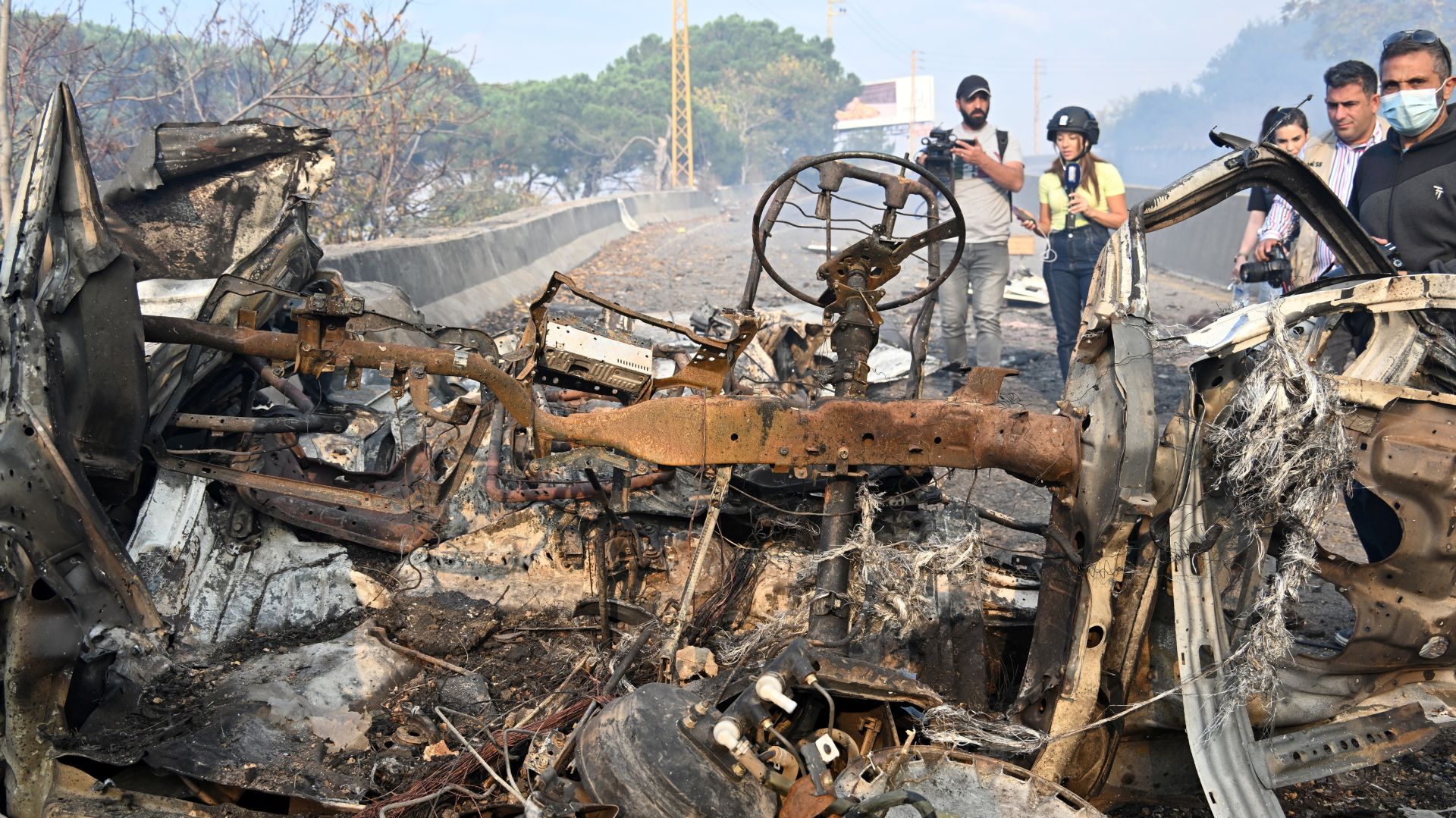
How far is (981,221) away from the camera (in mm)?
7379

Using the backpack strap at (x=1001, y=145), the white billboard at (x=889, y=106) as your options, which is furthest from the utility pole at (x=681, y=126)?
the backpack strap at (x=1001, y=145)

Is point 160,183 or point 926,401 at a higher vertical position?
point 160,183

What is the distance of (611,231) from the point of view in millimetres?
21562

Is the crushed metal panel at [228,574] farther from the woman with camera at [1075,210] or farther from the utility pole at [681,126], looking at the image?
the utility pole at [681,126]

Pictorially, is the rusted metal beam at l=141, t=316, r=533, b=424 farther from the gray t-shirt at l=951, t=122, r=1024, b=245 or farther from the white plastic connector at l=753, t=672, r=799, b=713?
the gray t-shirt at l=951, t=122, r=1024, b=245

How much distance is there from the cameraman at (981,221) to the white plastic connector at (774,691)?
5.18 metres

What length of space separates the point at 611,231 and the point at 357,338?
18.5 m

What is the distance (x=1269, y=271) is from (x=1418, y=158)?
3.83 feet

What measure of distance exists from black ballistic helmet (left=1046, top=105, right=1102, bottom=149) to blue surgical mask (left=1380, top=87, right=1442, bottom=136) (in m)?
2.35

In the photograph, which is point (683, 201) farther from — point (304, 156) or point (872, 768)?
point (872, 768)

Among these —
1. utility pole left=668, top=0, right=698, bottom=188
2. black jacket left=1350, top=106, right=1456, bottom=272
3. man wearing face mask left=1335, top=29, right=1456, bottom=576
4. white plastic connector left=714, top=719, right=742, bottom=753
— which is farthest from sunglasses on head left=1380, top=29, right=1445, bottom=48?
utility pole left=668, top=0, right=698, bottom=188

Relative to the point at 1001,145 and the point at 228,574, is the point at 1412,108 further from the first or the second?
the point at 228,574

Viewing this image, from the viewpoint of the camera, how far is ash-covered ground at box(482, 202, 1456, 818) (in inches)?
134

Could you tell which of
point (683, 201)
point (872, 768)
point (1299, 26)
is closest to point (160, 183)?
point (872, 768)
